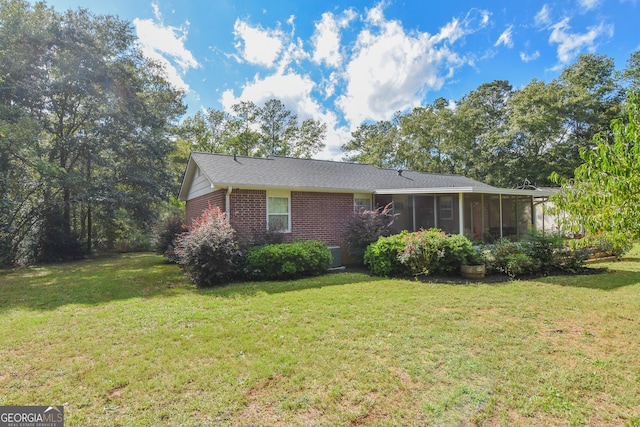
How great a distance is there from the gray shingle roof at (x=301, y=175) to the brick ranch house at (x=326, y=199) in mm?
33

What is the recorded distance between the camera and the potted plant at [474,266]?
856 centimetres

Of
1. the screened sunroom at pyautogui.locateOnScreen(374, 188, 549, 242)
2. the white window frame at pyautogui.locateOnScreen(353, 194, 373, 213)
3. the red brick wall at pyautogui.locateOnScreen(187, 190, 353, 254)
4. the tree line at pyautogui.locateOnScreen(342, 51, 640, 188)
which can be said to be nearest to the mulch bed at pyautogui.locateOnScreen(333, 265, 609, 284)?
the red brick wall at pyautogui.locateOnScreen(187, 190, 353, 254)

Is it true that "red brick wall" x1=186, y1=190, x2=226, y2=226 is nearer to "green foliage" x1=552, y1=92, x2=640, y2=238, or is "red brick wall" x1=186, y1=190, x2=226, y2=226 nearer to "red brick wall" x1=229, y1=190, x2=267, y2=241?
"red brick wall" x1=229, y1=190, x2=267, y2=241

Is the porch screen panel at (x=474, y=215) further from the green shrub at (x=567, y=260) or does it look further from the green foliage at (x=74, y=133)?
the green foliage at (x=74, y=133)

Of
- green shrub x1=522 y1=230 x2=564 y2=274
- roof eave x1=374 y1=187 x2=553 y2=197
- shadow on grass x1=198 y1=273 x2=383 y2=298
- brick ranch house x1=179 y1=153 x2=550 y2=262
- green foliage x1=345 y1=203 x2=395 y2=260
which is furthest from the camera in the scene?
green foliage x1=345 y1=203 x2=395 y2=260

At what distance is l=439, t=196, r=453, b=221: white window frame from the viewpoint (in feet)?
40.2

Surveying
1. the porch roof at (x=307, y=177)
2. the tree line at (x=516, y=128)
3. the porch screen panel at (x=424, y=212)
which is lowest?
the porch screen panel at (x=424, y=212)

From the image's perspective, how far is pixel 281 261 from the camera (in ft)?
28.4

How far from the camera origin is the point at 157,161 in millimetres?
18984

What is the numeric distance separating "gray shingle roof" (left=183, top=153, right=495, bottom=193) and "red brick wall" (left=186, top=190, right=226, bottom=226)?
2.53 feet

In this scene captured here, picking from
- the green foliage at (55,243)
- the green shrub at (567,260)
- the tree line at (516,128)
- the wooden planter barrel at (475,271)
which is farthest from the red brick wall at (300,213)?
the tree line at (516,128)

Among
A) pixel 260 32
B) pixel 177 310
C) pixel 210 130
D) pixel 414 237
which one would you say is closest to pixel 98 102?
pixel 260 32

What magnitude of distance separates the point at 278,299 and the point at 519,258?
6.96 meters

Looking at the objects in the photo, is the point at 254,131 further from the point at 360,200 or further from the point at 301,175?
the point at 360,200
